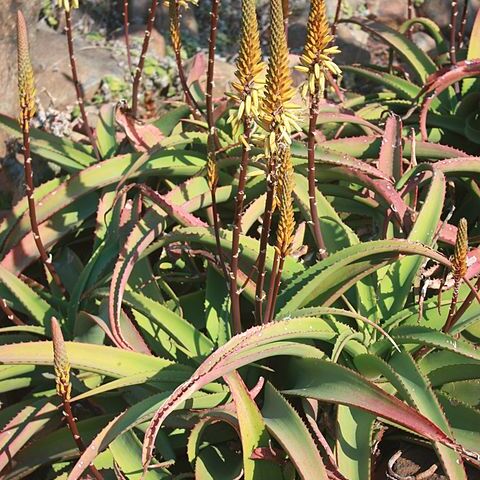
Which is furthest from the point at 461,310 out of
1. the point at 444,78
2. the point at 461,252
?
the point at 444,78

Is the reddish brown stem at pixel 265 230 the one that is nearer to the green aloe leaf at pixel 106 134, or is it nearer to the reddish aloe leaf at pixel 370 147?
the reddish aloe leaf at pixel 370 147

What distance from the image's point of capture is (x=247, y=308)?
3.11 metres

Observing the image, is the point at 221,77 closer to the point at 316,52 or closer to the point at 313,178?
the point at 313,178

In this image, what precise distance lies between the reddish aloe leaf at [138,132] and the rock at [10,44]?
3.02 ft

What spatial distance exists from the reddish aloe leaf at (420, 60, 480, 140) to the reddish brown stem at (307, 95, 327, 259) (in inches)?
Result: 37.6

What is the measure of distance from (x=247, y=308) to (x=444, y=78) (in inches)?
57.2

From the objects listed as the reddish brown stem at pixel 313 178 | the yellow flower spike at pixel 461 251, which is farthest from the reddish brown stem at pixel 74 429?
the yellow flower spike at pixel 461 251

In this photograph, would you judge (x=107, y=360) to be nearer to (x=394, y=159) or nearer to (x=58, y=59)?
(x=394, y=159)

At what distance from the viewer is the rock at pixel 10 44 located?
13.9 ft

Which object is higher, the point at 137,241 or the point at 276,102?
the point at 276,102

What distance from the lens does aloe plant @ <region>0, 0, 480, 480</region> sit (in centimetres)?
241

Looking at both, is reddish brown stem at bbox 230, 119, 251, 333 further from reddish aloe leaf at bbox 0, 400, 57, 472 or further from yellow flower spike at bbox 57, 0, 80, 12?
yellow flower spike at bbox 57, 0, 80, 12

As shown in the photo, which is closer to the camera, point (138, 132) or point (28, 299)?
point (28, 299)

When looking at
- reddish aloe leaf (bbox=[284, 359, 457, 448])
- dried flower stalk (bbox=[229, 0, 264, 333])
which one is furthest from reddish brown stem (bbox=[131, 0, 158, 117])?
reddish aloe leaf (bbox=[284, 359, 457, 448])
